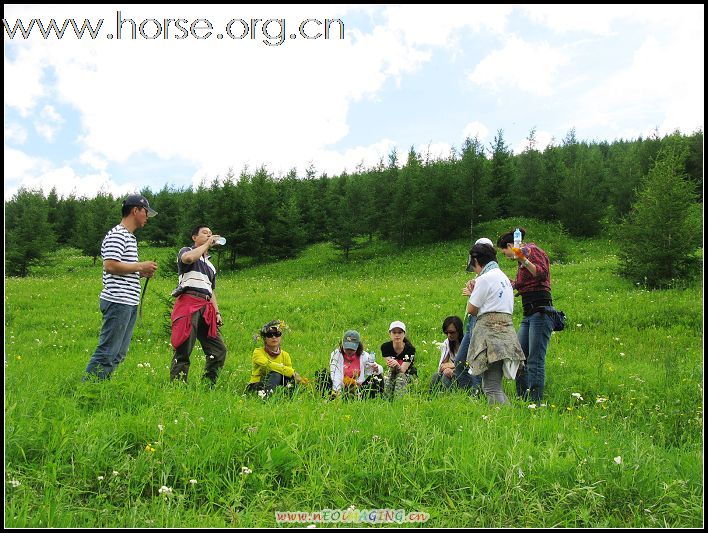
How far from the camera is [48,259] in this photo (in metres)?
33.6

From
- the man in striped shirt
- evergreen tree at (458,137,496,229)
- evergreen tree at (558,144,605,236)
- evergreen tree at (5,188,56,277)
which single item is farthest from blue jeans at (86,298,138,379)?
evergreen tree at (558,144,605,236)

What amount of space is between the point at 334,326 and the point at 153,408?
7.79 meters

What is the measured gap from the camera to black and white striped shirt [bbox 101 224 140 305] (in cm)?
465

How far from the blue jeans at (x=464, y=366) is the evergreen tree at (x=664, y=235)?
1055 centimetres

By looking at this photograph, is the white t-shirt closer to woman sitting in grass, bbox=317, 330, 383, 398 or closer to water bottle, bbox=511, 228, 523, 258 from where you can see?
water bottle, bbox=511, 228, 523, 258

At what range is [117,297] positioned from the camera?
15.2 ft

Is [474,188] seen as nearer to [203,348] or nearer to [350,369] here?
[350,369]

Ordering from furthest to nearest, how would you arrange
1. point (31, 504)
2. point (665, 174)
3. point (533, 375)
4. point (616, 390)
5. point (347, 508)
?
point (665, 174), point (616, 390), point (533, 375), point (347, 508), point (31, 504)

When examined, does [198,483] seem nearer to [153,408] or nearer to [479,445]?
[153,408]

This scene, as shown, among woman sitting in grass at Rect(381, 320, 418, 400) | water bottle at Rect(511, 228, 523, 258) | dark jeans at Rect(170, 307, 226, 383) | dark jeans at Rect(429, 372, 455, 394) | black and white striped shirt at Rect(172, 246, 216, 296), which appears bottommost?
dark jeans at Rect(429, 372, 455, 394)

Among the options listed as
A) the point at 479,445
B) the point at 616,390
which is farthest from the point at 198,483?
the point at 616,390

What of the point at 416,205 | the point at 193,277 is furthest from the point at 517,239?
the point at 416,205

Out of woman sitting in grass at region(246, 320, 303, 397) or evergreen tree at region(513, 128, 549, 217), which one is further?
evergreen tree at region(513, 128, 549, 217)

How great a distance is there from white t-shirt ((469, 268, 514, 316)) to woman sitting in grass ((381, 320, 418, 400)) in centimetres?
128
